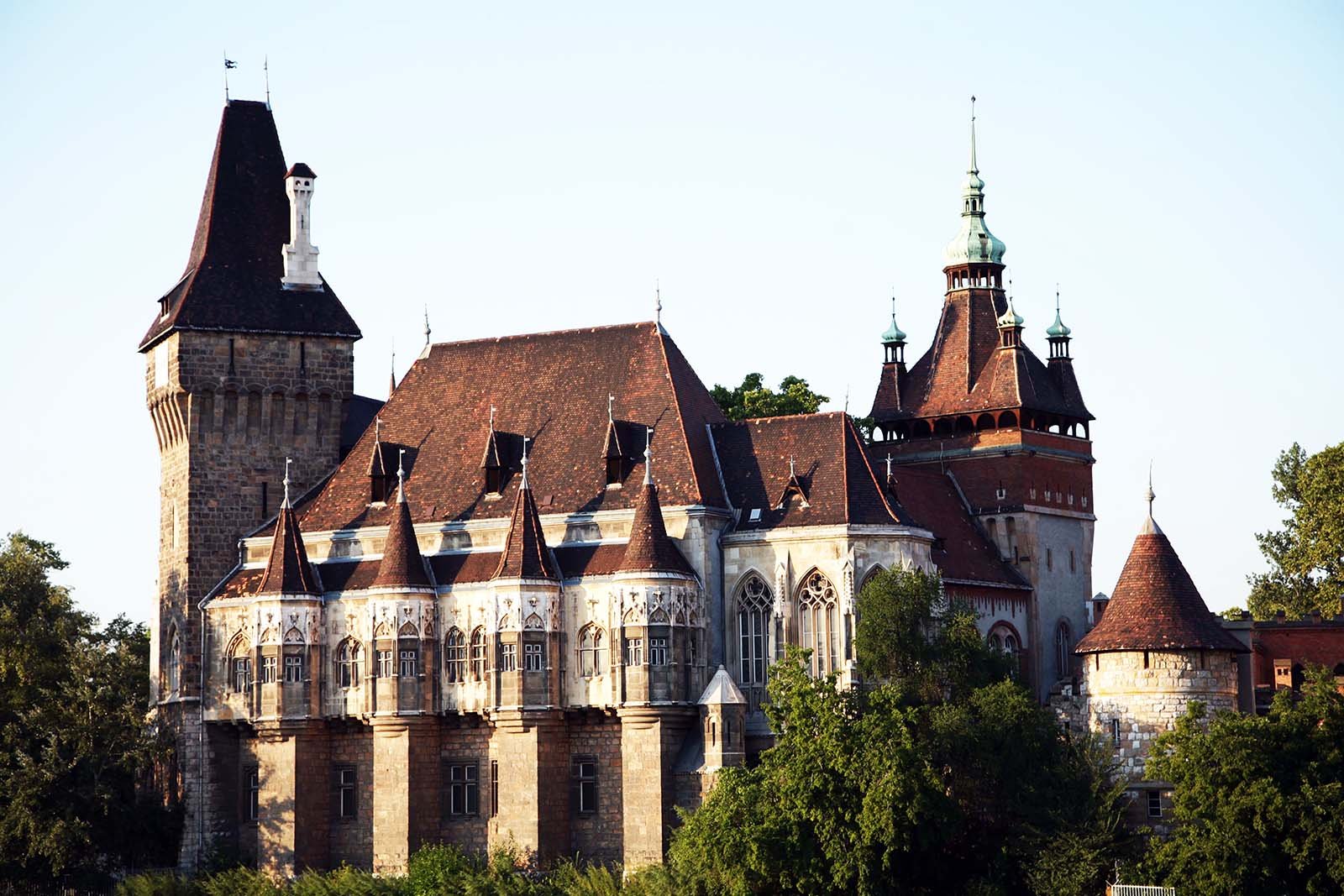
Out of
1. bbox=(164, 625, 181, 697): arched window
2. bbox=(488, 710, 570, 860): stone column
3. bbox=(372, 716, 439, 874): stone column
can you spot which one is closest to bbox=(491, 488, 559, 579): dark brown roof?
bbox=(488, 710, 570, 860): stone column

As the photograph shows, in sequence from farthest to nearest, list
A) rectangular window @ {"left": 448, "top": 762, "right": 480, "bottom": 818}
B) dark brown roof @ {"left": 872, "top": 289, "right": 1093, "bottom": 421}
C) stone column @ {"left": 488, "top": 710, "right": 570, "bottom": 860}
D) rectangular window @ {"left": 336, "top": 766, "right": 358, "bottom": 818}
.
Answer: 1. dark brown roof @ {"left": 872, "top": 289, "right": 1093, "bottom": 421}
2. rectangular window @ {"left": 336, "top": 766, "right": 358, "bottom": 818}
3. rectangular window @ {"left": 448, "top": 762, "right": 480, "bottom": 818}
4. stone column @ {"left": 488, "top": 710, "right": 570, "bottom": 860}

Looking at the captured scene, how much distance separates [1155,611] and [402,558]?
24100 millimetres

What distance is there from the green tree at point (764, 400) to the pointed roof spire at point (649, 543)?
746 inches

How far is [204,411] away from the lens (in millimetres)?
95250

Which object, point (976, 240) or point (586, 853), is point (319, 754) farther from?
point (976, 240)

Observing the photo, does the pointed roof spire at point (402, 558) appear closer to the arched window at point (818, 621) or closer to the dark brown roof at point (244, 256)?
the dark brown roof at point (244, 256)

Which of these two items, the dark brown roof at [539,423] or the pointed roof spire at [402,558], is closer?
the pointed roof spire at [402,558]

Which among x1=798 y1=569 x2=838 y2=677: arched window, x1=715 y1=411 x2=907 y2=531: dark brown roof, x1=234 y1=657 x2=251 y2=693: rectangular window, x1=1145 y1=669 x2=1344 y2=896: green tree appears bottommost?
x1=1145 y1=669 x2=1344 y2=896: green tree

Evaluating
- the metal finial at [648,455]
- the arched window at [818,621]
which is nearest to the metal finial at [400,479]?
the metal finial at [648,455]

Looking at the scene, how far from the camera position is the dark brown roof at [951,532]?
306ft

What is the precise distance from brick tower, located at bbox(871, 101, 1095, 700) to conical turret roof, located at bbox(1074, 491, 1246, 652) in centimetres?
1196

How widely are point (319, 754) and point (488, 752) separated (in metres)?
6.07

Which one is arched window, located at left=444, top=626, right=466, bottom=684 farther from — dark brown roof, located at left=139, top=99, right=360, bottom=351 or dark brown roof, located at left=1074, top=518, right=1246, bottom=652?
dark brown roof, located at left=1074, top=518, right=1246, bottom=652

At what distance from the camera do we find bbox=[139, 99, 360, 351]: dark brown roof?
315ft
